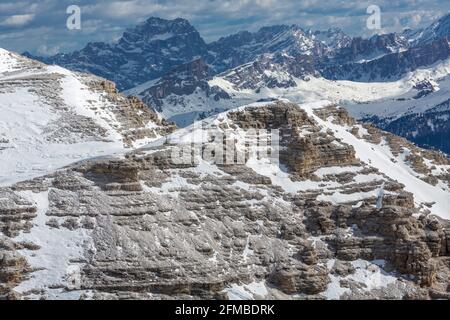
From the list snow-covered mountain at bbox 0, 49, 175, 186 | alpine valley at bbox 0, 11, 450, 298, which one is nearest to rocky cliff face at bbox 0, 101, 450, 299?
alpine valley at bbox 0, 11, 450, 298

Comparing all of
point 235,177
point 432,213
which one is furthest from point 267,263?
point 432,213

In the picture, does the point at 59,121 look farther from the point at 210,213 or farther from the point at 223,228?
the point at 223,228

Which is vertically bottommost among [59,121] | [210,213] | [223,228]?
[223,228]

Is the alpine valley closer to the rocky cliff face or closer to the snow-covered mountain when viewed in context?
the rocky cliff face

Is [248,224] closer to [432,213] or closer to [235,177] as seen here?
[235,177]

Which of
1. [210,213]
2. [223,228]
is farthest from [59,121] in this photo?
[223,228]

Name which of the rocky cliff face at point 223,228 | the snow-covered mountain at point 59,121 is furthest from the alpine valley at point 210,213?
the snow-covered mountain at point 59,121

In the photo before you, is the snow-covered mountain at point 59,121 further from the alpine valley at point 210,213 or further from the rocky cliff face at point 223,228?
the rocky cliff face at point 223,228
